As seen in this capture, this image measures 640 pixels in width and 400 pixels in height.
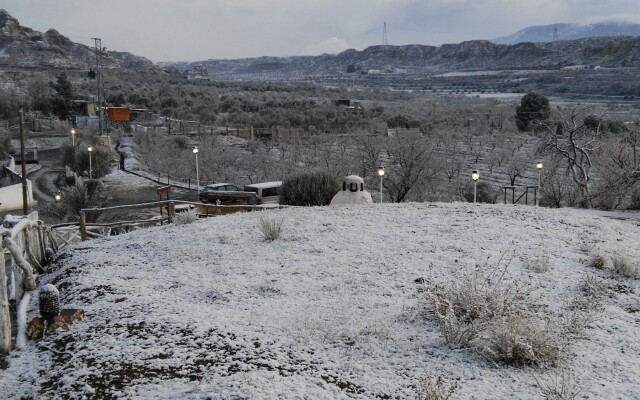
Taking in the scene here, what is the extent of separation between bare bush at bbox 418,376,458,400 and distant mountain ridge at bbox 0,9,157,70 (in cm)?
10892

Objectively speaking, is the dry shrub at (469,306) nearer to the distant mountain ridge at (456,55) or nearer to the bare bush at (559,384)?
the bare bush at (559,384)

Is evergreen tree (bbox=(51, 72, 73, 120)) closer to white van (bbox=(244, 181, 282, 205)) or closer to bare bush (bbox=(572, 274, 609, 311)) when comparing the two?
white van (bbox=(244, 181, 282, 205))

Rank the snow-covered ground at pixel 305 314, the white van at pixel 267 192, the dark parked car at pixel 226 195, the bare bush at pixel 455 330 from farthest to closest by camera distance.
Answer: the white van at pixel 267 192
the dark parked car at pixel 226 195
the bare bush at pixel 455 330
the snow-covered ground at pixel 305 314

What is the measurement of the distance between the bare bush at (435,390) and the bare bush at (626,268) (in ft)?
15.9

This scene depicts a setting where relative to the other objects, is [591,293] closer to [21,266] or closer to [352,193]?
[21,266]

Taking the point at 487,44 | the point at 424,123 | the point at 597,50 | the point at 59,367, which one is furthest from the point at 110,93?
the point at 487,44

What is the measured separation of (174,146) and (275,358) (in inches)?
1688

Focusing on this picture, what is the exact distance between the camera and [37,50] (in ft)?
367

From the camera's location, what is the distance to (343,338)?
249 inches

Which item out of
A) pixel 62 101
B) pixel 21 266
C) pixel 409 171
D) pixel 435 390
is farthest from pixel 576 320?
pixel 62 101

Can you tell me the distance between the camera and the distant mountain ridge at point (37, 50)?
105 meters

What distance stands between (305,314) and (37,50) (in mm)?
121790

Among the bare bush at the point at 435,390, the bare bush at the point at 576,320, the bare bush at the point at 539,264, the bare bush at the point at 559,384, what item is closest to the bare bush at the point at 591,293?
the bare bush at the point at 576,320

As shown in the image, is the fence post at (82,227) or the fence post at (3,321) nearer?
the fence post at (3,321)
